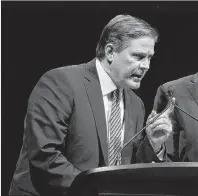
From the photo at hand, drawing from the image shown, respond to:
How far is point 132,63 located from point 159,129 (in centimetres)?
37

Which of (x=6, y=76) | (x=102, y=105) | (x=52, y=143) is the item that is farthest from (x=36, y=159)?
(x=6, y=76)

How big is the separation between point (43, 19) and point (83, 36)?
0.20 metres

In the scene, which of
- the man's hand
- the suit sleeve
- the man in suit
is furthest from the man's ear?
the man's hand

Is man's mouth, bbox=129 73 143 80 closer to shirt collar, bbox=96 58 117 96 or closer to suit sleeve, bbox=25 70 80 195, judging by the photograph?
shirt collar, bbox=96 58 117 96

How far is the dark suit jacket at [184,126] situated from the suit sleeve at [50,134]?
17.9 inches

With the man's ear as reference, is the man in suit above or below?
below

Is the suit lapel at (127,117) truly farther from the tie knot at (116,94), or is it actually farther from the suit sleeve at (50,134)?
the suit sleeve at (50,134)

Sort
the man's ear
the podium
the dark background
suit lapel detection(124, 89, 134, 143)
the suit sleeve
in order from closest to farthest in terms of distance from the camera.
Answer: the podium, the suit sleeve, suit lapel detection(124, 89, 134, 143), the man's ear, the dark background

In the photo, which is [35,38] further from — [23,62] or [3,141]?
[3,141]

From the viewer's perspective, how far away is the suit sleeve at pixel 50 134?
1651 mm

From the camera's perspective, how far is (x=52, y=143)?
1700 millimetres

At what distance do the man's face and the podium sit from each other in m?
0.65

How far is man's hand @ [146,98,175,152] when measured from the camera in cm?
167

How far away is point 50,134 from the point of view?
1.72m
